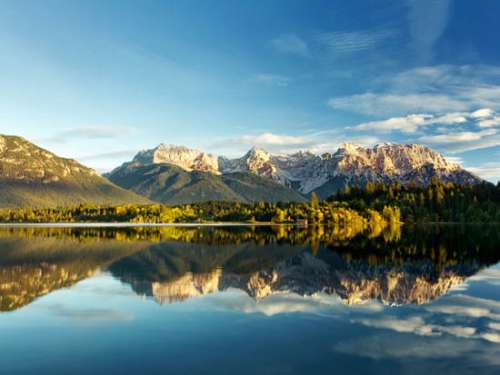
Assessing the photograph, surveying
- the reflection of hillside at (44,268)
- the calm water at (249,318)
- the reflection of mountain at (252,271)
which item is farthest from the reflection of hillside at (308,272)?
the reflection of hillside at (44,268)

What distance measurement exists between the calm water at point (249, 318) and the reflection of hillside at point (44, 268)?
27cm

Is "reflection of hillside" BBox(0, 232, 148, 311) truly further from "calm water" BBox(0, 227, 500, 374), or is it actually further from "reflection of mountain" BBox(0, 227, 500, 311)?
"calm water" BBox(0, 227, 500, 374)

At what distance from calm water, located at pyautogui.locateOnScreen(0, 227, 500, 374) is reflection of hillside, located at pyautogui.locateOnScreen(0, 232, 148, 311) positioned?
0.27 metres

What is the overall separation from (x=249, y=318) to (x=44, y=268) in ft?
131

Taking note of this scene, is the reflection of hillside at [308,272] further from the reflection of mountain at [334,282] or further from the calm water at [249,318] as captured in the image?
the calm water at [249,318]

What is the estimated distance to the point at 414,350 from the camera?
2758cm

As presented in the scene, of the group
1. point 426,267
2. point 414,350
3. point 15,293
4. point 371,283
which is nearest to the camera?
point 414,350

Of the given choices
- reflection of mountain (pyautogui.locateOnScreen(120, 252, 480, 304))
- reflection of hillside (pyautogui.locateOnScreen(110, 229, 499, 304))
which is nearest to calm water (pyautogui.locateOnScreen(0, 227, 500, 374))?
reflection of mountain (pyautogui.locateOnScreen(120, 252, 480, 304))

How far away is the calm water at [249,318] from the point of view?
2545 centimetres

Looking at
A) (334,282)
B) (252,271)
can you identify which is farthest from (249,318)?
(252,271)

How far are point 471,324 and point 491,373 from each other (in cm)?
1162

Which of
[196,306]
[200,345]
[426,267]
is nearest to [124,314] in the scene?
[196,306]

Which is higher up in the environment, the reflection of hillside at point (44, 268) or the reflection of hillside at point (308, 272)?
the reflection of hillside at point (308, 272)

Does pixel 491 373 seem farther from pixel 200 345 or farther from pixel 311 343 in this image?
pixel 200 345
